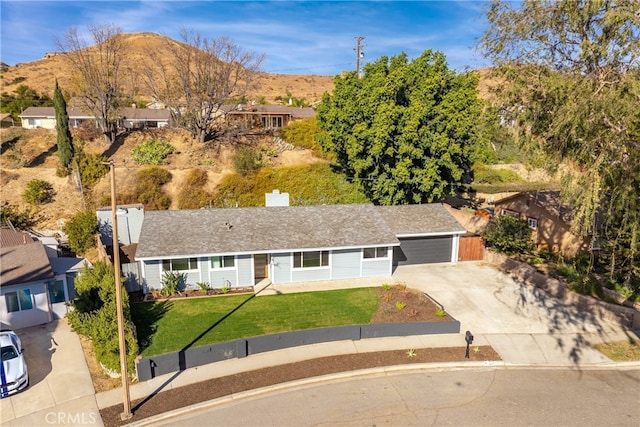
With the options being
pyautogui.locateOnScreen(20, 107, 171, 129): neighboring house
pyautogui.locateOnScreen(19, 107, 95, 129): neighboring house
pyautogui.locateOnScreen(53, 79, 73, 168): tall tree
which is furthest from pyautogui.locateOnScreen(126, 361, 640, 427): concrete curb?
pyautogui.locateOnScreen(19, 107, 95, 129): neighboring house

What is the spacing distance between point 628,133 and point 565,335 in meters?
9.50

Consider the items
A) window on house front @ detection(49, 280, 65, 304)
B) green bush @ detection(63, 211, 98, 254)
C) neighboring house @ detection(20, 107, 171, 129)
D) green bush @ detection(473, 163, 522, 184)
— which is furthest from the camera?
neighboring house @ detection(20, 107, 171, 129)

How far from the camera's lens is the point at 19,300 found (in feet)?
59.4

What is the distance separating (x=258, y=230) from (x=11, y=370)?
12.7m

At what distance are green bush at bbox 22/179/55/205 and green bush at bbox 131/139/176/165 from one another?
28.3ft

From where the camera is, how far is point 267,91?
103 meters

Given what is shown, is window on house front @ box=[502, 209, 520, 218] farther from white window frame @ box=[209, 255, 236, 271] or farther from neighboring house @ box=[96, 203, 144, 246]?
neighboring house @ box=[96, 203, 144, 246]

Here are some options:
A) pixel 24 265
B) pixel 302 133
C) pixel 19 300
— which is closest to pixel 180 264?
pixel 24 265

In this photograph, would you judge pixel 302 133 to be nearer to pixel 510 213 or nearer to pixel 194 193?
pixel 194 193

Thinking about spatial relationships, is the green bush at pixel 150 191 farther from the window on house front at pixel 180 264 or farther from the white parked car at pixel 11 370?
the white parked car at pixel 11 370

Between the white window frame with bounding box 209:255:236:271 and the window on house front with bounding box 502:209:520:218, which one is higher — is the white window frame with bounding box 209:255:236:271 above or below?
below

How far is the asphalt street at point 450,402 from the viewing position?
12953 mm


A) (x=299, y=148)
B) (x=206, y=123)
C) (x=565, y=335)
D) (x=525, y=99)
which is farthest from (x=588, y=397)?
(x=206, y=123)

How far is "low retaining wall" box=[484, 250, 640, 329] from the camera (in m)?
19.4
